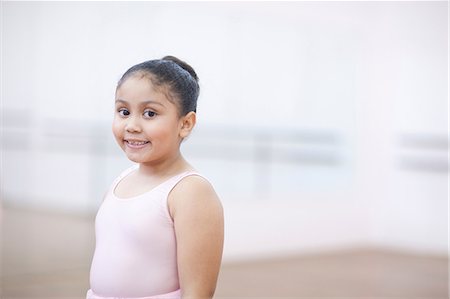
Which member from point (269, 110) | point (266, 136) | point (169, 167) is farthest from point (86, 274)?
point (169, 167)

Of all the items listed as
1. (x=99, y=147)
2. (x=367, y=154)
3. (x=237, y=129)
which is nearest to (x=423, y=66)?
(x=367, y=154)

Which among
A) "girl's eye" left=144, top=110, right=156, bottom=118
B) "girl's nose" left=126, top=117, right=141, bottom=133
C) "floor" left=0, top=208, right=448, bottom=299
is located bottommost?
"floor" left=0, top=208, right=448, bottom=299

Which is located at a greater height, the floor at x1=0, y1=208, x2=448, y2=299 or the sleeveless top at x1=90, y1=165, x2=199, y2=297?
the sleeveless top at x1=90, y1=165, x2=199, y2=297

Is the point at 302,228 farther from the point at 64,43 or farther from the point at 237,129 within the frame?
the point at 64,43

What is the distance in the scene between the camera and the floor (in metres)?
→ 3.54

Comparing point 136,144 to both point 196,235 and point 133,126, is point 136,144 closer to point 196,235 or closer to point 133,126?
point 133,126

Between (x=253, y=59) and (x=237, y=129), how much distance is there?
53cm

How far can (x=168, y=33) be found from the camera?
435 centimetres

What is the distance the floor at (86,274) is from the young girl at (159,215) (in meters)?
2.40

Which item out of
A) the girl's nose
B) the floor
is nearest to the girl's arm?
the girl's nose

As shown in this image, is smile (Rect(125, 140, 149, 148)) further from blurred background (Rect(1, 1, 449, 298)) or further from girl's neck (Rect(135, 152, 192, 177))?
blurred background (Rect(1, 1, 449, 298))

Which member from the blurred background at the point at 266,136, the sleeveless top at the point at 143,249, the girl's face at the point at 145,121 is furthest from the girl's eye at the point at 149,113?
the blurred background at the point at 266,136

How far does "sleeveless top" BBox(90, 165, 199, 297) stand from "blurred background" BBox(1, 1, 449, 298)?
241 cm

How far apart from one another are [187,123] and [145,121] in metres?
0.08
